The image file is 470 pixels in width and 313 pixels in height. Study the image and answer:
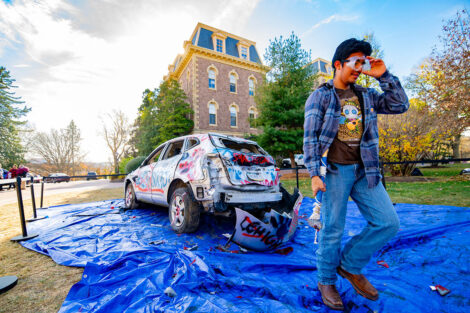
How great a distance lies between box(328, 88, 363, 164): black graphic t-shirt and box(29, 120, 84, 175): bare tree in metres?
50.2

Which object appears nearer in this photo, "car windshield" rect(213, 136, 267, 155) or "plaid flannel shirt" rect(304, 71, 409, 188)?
"plaid flannel shirt" rect(304, 71, 409, 188)

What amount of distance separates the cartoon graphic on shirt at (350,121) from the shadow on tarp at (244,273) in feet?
4.57

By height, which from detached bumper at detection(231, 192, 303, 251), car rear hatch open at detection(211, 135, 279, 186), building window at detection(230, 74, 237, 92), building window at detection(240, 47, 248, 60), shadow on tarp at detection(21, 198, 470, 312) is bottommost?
shadow on tarp at detection(21, 198, 470, 312)

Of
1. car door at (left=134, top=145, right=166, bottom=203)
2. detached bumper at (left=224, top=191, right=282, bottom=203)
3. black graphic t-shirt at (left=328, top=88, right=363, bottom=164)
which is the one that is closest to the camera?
black graphic t-shirt at (left=328, top=88, right=363, bottom=164)

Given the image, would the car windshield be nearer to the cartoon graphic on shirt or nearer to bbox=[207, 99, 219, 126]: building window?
the cartoon graphic on shirt

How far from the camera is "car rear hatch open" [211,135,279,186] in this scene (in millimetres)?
3213

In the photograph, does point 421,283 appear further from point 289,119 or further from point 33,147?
point 33,147

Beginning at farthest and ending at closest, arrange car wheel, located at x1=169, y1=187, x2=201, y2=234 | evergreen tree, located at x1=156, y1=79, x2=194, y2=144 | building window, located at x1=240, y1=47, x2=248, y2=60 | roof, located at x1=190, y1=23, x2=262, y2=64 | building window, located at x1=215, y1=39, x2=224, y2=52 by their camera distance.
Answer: building window, located at x1=240, y1=47, x2=248, y2=60, building window, located at x1=215, y1=39, x2=224, y2=52, roof, located at x1=190, y1=23, x2=262, y2=64, evergreen tree, located at x1=156, y1=79, x2=194, y2=144, car wheel, located at x1=169, y1=187, x2=201, y2=234

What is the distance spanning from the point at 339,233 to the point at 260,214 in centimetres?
181

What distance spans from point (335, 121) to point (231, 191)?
186 centimetres

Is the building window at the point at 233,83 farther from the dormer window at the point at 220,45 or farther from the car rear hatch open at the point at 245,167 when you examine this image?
the car rear hatch open at the point at 245,167

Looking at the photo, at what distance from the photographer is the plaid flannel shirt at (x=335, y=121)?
170 centimetres

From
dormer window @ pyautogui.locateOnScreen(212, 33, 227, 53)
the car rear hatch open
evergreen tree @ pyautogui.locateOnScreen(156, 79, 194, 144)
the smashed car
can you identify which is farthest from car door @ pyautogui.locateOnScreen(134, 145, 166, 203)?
dormer window @ pyautogui.locateOnScreen(212, 33, 227, 53)

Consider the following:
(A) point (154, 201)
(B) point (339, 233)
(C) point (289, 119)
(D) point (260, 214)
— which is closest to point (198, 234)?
(D) point (260, 214)
